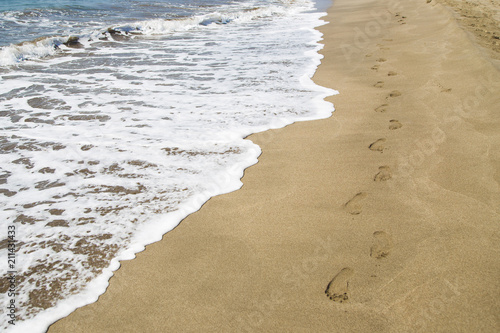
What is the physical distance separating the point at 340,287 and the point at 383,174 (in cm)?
137

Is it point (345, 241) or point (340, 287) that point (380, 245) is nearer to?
point (345, 241)

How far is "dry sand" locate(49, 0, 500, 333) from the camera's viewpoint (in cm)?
179

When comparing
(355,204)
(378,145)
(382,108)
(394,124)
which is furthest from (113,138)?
(382,108)

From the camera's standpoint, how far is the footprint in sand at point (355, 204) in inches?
101

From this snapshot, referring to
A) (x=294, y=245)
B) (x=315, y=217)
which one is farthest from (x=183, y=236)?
(x=315, y=217)

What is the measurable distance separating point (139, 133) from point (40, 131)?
4.08 ft

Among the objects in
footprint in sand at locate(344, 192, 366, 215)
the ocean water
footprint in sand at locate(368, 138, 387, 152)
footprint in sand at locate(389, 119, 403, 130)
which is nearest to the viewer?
the ocean water

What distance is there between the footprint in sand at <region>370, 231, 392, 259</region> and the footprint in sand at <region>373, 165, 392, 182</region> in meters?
0.71

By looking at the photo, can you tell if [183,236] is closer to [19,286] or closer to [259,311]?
[259,311]

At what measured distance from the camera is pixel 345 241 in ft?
7.43

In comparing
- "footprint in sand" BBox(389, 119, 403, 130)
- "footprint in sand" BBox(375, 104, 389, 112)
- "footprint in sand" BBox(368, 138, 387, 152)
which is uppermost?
"footprint in sand" BBox(375, 104, 389, 112)

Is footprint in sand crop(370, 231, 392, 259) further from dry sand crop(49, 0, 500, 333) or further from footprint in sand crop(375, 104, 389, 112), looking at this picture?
footprint in sand crop(375, 104, 389, 112)

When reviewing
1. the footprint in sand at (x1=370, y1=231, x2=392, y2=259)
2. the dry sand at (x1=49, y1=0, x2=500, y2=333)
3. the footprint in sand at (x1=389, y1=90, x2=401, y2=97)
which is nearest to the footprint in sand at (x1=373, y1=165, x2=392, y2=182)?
the dry sand at (x1=49, y1=0, x2=500, y2=333)

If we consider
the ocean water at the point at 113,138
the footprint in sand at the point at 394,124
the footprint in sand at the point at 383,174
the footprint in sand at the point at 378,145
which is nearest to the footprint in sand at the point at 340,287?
the footprint in sand at the point at 383,174
